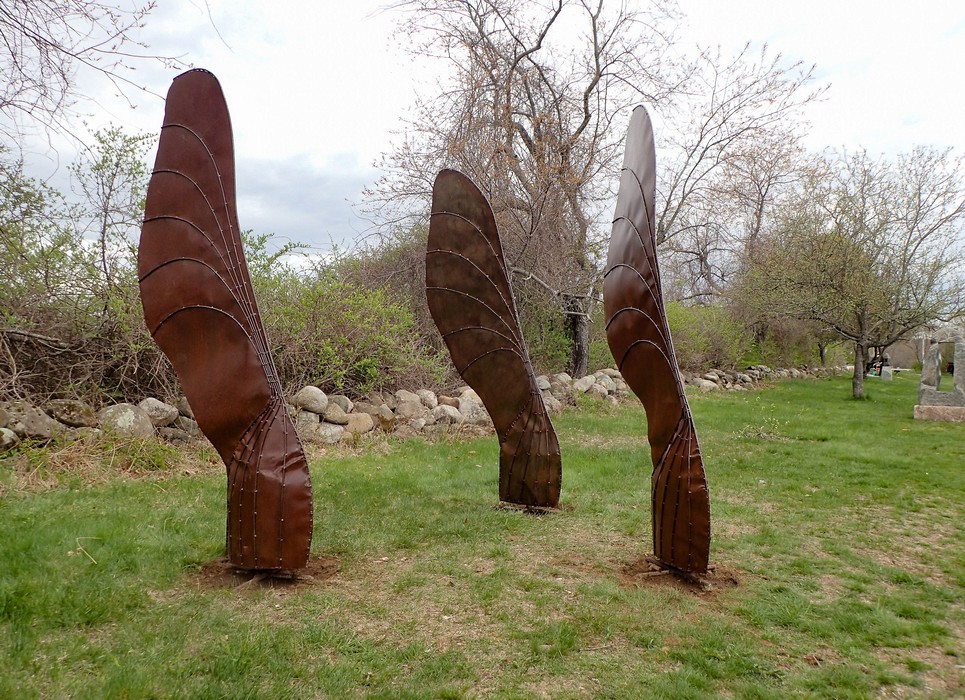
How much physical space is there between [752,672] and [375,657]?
169 centimetres

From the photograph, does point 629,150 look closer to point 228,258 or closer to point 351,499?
point 228,258

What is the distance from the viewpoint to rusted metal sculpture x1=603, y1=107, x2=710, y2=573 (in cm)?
370

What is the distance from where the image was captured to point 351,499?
17.5 ft

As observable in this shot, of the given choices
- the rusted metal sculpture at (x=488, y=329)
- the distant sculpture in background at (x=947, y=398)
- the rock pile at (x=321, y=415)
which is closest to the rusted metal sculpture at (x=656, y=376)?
the rusted metal sculpture at (x=488, y=329)

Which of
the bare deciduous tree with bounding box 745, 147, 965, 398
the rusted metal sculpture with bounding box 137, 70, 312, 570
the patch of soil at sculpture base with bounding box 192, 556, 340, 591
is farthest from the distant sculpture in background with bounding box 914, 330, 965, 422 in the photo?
the rusted metal sculpture with bounding box 137, 70, 312, 570

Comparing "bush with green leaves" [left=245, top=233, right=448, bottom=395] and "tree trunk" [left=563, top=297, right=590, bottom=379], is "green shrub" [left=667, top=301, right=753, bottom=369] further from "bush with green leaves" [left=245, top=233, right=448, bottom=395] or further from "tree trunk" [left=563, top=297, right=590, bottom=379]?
"bush with green leaves" [left=245, top=233, right=448, bottom=395]

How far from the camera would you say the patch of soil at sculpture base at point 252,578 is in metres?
3.46

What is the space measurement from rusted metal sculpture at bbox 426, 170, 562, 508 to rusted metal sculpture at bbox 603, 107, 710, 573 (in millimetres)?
1474

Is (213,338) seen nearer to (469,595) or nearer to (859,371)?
(469,595)

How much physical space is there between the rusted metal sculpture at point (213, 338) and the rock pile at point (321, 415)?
3.06 m

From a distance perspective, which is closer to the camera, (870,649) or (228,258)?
(870,649)

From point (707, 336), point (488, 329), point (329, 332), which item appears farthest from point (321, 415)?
point (707, 336)

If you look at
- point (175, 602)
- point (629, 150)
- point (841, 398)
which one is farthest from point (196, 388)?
point (841, 398)

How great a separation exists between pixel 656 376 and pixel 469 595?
5.58 feet
